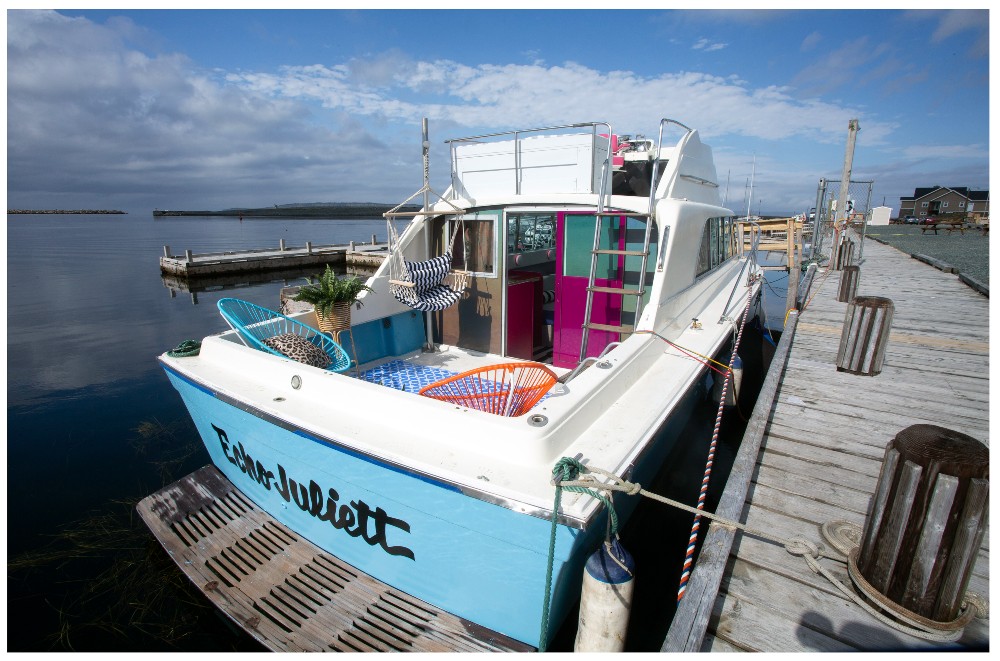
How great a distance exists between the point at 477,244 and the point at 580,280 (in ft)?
4.25

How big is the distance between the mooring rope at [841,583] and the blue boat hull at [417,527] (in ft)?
0.70

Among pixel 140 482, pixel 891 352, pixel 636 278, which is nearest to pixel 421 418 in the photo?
pixel 636 278

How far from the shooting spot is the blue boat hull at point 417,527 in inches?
102

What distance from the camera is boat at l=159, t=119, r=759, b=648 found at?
8.84 ft

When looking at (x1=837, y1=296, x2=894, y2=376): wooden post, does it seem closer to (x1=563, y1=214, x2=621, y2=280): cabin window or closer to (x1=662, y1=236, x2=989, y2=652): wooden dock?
(x1=662, y1=236, x2=989, y2=652): wooden dock

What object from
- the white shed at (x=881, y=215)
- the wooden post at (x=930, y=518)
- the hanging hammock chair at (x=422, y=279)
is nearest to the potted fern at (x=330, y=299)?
the hanging hammock chair at (x=422, y=279)

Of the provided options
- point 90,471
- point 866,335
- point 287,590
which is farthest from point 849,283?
point 90,471

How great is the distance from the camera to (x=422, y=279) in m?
5.31

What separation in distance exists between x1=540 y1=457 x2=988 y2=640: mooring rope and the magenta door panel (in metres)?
3.05

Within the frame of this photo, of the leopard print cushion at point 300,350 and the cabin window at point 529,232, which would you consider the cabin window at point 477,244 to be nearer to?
the cabin window at point 529,232

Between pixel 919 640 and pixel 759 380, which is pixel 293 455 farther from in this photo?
pixel 759 380
